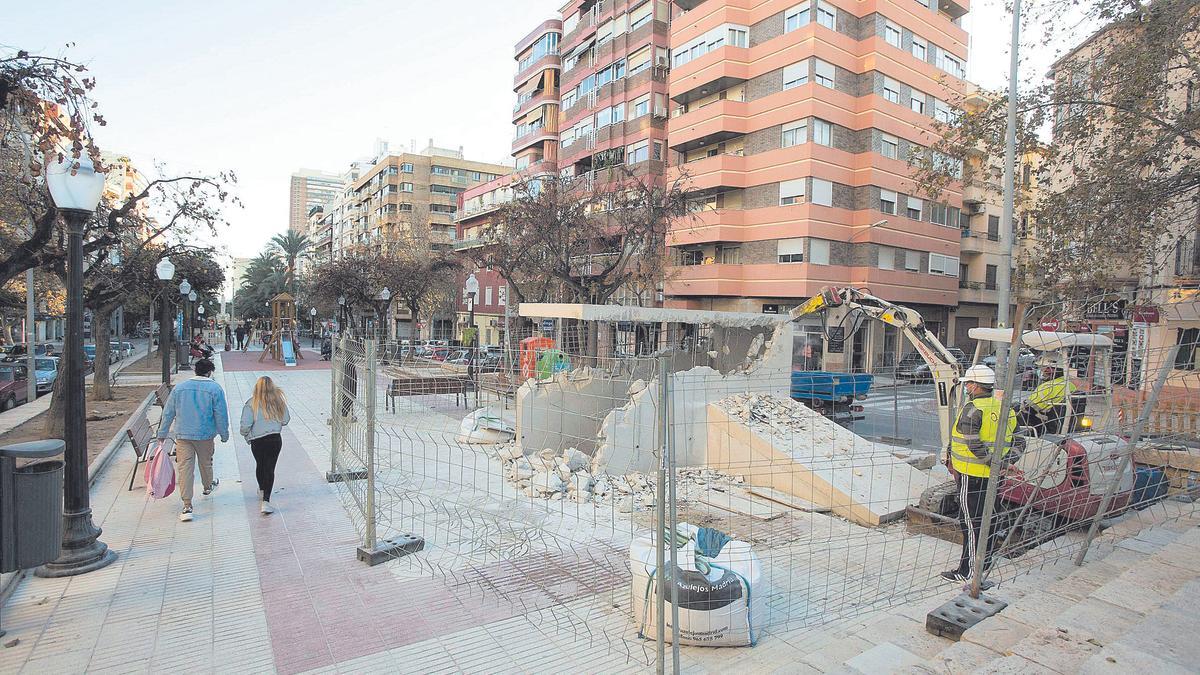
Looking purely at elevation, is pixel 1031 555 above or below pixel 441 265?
below

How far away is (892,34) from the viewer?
28516mm

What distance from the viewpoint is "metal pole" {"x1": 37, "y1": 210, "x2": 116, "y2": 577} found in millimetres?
4824

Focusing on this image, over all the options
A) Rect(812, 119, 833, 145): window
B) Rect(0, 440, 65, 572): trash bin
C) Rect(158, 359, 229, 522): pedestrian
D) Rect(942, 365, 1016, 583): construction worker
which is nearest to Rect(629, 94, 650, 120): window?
Rect(812, 119, 833, 145): window

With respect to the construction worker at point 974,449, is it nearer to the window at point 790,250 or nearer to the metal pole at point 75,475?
the metal pole at point 75,475

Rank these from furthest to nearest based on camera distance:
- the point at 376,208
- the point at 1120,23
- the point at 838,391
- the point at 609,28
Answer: the point at 376,208 → the point at 609,28 → the point at 838,391 → the point at 1120,23

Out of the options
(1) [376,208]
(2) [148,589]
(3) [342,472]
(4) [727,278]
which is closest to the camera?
(2) [148,589]

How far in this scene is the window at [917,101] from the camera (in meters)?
29.5

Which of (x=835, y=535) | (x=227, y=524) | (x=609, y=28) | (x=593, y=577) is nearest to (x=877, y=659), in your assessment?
(x=593, y=577)

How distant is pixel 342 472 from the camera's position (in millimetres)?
7820

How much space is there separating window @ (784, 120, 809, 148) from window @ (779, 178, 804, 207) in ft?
5.29

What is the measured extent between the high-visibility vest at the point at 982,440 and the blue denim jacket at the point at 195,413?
6.47 metres

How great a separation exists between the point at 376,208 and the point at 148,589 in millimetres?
68103

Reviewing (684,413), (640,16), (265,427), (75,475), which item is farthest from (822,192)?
(75,475)

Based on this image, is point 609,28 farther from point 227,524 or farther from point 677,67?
point 227,524
